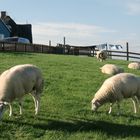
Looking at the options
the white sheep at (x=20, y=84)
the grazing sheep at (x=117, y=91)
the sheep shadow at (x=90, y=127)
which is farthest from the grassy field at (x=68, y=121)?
the white sheep at (x=20, y=84)

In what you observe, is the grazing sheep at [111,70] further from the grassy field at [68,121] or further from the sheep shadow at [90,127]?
the sheep shadow at [90,127]

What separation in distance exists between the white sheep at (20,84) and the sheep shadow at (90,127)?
66 cm

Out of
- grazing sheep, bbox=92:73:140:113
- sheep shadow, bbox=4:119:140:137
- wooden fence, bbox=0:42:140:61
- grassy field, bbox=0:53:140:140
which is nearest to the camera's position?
grassy field, bbox=0:53:140:140

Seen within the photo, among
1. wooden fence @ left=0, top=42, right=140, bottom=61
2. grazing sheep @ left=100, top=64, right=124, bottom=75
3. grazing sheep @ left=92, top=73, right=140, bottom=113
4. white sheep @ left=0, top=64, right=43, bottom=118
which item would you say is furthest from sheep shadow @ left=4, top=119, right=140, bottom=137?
wooden fence @ left=0, top=42, right=140, bottom=61

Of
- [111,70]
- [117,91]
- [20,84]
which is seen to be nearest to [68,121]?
[20,84]

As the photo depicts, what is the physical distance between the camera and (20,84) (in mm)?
12383

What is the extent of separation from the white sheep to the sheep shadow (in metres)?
0.66

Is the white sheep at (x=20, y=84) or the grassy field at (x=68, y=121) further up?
the white sheep at (x=20, y=84)

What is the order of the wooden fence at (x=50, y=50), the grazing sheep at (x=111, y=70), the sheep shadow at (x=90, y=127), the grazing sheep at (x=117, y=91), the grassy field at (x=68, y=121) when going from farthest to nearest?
the wooden fence at (x=50, y=50) → the grazing sheep at (x=111, y=70) → the grazing sheep at (x=117, y=91) → the sheep shadow at (x=90, y=127) → the grassy field at (x=68, y=121)

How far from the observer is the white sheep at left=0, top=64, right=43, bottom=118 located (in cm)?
1204

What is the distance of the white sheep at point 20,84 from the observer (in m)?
12.0

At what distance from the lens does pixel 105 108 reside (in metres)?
14.6

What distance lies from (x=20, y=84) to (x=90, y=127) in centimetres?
207

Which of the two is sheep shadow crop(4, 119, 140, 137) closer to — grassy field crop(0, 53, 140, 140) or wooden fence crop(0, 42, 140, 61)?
grassy field crop(0, 53, 140, 140)
